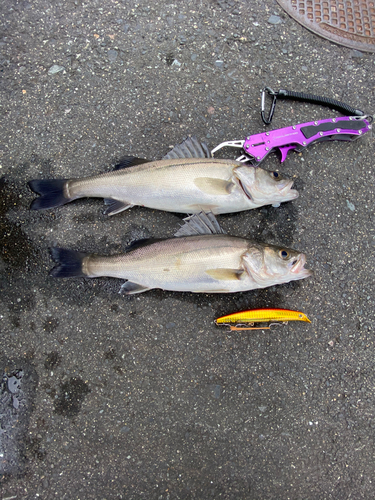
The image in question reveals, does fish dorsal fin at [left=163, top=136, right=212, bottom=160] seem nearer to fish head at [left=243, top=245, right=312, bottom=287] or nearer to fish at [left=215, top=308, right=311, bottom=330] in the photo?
fish head at [left=243, top=245, right=312, bottom=287]

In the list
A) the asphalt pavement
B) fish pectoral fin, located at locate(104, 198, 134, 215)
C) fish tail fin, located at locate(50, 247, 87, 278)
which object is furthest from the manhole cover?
fish tail fin, located at locate(50, 247, 87, 278)

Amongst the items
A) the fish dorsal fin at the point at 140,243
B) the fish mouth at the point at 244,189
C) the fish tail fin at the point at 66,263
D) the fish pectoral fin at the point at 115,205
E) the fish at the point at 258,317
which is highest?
the fish mouth at the point at 244,189

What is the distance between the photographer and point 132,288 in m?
3.04

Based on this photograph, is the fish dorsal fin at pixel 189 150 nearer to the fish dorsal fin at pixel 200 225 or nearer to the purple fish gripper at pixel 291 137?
the purple fish gripper at pixel 291 137

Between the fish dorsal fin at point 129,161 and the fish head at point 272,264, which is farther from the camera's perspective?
the fish dorsal fin at point 129,161

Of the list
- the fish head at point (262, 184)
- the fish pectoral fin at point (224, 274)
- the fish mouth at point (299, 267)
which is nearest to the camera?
the fish pectoral fin at point (224, 274)

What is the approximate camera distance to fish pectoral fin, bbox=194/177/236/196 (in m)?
3.07

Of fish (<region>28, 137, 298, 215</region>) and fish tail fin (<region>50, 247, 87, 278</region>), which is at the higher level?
fish (<region>28, 137, 298, 215</region>)

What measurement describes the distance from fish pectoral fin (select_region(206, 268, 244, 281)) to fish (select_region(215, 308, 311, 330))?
17.5 inches

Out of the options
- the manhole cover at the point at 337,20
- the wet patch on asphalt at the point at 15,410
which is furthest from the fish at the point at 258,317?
the manhole cover at the point at 337,20

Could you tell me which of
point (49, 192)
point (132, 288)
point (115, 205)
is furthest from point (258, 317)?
point (49, 192)

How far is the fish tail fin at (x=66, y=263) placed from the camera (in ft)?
10.1

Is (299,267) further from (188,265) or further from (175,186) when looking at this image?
(175,186)

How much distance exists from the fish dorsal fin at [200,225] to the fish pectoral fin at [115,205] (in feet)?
2.12
